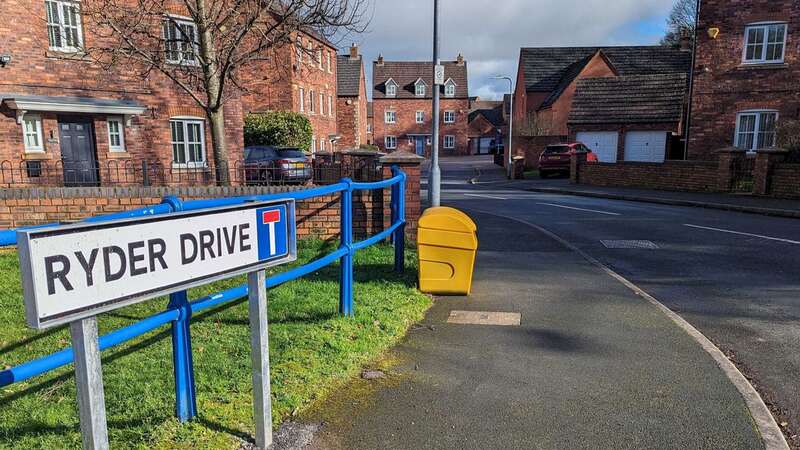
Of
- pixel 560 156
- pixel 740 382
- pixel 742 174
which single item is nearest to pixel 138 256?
pixel 740 382

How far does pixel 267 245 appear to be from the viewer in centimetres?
283

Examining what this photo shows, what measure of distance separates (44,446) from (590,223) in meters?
11.4

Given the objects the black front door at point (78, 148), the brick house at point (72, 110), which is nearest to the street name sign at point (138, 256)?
the brick house at point (72, 110)

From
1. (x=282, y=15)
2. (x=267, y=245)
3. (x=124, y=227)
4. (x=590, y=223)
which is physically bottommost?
(x=590, y=223)

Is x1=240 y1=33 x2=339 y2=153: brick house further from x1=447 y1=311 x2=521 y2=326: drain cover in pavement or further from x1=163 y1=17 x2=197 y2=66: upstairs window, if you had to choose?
x1=447 y1=311 x2=521 y2=326: drain cover in pavement

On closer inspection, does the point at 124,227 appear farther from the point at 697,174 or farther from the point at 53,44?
the point at 697,174

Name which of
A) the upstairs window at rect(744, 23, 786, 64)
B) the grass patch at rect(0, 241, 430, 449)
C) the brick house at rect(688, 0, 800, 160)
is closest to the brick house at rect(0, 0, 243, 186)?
the grass patch at rect(0, 241, 430, 449)

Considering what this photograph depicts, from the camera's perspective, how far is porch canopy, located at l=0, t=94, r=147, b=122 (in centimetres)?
1527

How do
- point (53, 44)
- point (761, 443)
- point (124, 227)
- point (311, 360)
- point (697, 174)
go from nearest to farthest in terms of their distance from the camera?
point (124, 227)
point (761, 443)
point (311, 360)
point (53, 44)
point (697, 174)

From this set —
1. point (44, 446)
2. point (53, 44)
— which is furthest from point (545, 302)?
point (53, 44)

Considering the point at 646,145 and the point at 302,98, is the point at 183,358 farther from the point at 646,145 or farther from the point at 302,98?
the point at 302,98

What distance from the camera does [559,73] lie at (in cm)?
4575

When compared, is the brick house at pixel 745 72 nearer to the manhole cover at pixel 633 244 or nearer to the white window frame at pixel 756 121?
the white window frame at pixel 756 121

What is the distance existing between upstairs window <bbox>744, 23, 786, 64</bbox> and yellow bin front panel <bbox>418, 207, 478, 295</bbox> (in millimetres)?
22096
